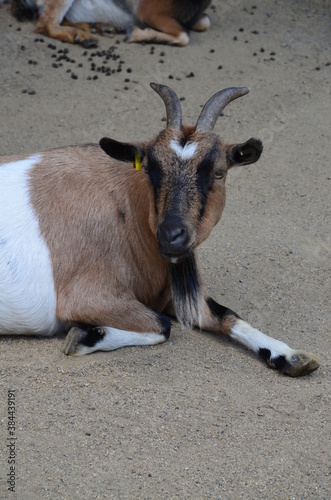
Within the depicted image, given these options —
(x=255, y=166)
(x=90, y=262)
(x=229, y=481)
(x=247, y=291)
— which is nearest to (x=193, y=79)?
(x=255, y=166)

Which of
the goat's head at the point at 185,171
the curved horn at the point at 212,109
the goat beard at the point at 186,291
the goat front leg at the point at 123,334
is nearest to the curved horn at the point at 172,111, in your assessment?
the goat's head at the point at 185,171

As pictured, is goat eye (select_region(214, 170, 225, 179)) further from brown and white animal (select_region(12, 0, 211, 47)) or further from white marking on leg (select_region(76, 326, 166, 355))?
brown and white animal (select_region(12, 0, 211, 47))

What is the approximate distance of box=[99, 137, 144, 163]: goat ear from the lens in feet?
15.1

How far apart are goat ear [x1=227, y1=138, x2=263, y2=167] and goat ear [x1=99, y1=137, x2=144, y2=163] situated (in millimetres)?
535

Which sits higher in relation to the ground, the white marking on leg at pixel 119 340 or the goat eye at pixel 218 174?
the goat eye at pixel 218 174

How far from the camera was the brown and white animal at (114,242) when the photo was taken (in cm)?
455

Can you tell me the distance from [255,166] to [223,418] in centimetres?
357

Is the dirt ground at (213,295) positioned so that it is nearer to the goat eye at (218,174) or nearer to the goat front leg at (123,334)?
the goat front leg at (123,334)

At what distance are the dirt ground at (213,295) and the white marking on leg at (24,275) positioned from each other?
0.46ft

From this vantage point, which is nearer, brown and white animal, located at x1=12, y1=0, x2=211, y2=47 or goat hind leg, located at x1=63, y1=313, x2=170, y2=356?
goat hind leg, located at x1=63, y1=313, x2=170, y2=356

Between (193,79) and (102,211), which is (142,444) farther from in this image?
(193,79)

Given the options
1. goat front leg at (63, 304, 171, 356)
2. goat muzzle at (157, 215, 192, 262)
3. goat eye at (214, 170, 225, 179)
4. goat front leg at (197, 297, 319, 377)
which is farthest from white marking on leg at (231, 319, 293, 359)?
goat eye at (214, 170, 225, 179)

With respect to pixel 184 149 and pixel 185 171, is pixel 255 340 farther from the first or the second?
pixel 184 149

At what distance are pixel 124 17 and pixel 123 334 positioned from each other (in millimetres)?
6018
